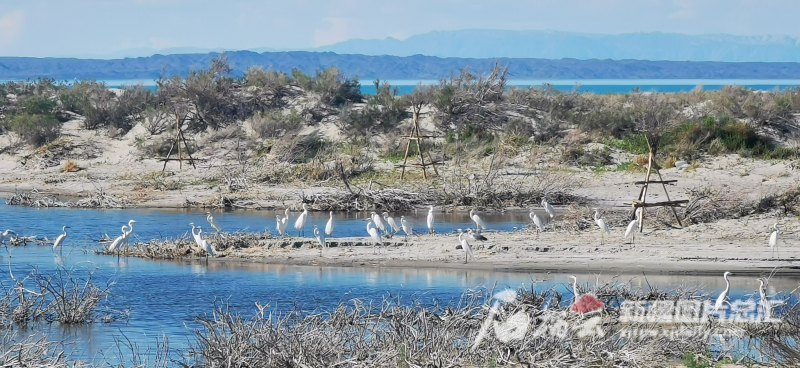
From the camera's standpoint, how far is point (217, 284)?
17.4m

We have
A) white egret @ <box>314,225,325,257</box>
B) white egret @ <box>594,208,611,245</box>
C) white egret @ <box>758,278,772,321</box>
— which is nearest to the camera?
white egret @ <box>758,278,772,321</box>

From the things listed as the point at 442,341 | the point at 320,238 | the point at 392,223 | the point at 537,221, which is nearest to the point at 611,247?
the point at 537,221

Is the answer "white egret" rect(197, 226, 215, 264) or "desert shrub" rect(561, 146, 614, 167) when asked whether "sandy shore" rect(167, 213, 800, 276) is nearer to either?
→ "white egret" rect(197, 226, 215, 264)

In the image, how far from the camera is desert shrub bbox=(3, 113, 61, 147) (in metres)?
35.3

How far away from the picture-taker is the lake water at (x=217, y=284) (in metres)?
14.3

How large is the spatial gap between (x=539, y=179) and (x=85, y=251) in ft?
38.2

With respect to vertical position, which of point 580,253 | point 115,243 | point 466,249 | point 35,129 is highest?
point 35,129

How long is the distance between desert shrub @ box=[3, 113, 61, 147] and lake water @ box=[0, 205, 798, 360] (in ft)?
46.6

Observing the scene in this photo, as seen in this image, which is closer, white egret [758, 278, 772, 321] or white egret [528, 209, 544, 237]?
white egret [758, 278, 772, 321]

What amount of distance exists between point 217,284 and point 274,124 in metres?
18.3

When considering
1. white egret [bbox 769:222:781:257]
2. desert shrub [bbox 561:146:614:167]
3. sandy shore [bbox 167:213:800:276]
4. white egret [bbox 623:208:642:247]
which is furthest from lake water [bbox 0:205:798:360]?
desert shrub [bbox 561:146:614:167]

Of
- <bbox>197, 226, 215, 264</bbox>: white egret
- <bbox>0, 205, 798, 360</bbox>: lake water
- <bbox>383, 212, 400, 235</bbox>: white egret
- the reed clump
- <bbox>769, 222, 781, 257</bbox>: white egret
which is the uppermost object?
the reed clump

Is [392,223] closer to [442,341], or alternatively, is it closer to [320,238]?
[320,238]

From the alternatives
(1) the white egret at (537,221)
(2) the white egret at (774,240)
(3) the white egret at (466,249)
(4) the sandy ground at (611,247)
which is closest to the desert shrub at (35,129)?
(4) the sandy ground at (611,247)
